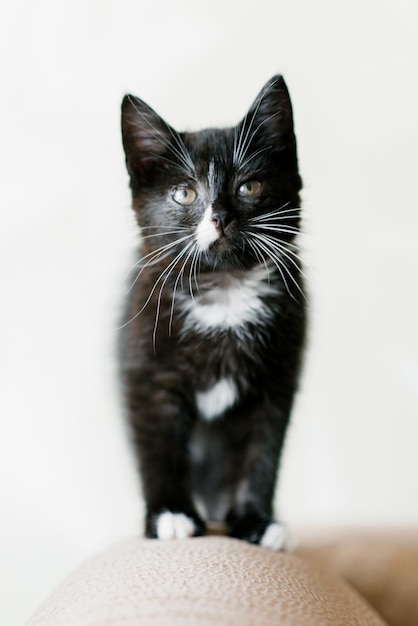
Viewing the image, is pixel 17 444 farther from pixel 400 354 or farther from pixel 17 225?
pixel 400 354

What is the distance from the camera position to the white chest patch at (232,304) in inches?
53.7

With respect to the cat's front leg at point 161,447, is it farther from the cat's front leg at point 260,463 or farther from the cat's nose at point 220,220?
the cat's nose at point 220,220

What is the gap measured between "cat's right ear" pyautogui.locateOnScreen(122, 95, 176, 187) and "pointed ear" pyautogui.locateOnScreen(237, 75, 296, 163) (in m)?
0.15

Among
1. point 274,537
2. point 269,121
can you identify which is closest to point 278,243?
point 269,121

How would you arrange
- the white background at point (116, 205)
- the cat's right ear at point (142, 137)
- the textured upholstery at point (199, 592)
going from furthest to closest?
the white background at point (116, 205) < the cat's right ear at point (142, 137) < the textured upholstery at point (199, 592)

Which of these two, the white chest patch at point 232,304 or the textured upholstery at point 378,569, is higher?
the white chest patch at point 232,304

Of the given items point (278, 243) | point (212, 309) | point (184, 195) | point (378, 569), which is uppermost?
point (184, 195)

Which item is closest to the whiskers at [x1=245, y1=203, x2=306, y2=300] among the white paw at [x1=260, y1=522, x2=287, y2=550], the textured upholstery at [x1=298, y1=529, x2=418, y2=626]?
the white paw at [x1=260, y1=522, x2=287, y2=550]

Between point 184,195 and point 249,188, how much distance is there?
13 cm

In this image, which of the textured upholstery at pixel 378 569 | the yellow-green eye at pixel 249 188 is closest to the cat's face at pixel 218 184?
the yellow-green eye at pixel 249 188

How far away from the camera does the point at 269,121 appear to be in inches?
52.3

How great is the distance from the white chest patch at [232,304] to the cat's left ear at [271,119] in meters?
0.26

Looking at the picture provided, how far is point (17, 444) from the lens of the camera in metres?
1.89

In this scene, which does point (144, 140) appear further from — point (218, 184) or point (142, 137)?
point (218, 184)
